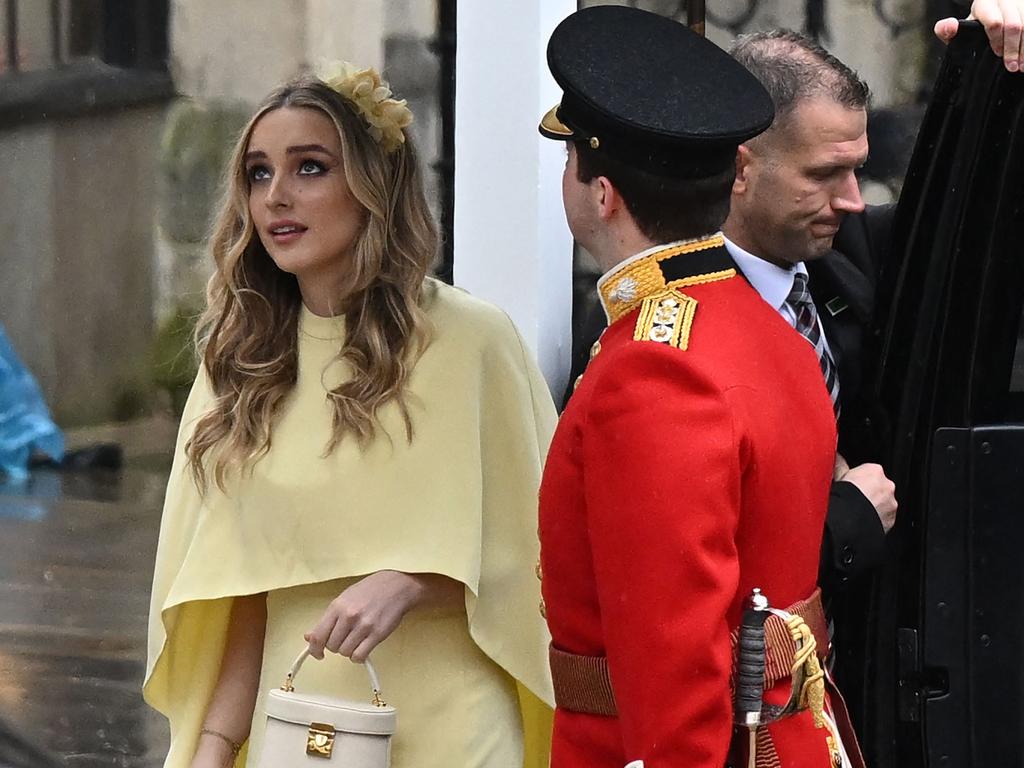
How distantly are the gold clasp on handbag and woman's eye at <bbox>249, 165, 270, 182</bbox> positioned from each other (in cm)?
95

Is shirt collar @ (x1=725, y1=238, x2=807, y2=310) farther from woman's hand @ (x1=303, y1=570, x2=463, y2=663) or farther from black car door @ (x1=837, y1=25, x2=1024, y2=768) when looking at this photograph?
woman's hand @ (x1=303, y1=570, x2=463, y2=663)

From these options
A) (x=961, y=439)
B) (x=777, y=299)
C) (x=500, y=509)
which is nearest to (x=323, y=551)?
(x=500, y=509)

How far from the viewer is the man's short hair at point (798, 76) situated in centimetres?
270

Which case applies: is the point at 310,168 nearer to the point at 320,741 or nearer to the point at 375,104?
the point at 375,104

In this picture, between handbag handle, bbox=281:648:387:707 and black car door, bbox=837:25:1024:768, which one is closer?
black car door, bbox=837:25:1024:768

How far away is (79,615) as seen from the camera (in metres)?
7.68

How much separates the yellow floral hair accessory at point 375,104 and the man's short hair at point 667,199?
81cm

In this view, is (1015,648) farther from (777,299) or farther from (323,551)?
(323,551)

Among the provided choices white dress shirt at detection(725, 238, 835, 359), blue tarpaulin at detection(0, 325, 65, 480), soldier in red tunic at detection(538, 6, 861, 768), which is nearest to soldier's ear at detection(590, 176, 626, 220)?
soldier in red tunic at detection(538, 6, 861, 768)

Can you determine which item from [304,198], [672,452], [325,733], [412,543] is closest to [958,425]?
[672,452]

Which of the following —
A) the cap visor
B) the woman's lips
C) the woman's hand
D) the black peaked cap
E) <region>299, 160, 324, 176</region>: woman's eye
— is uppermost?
the black peaked cap

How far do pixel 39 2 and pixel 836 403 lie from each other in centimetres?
833

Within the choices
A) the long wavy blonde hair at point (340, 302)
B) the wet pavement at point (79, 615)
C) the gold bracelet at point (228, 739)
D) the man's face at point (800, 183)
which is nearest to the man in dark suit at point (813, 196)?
the man's face at point (800, 183)

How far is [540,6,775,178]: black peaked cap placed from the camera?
2.21 metres
